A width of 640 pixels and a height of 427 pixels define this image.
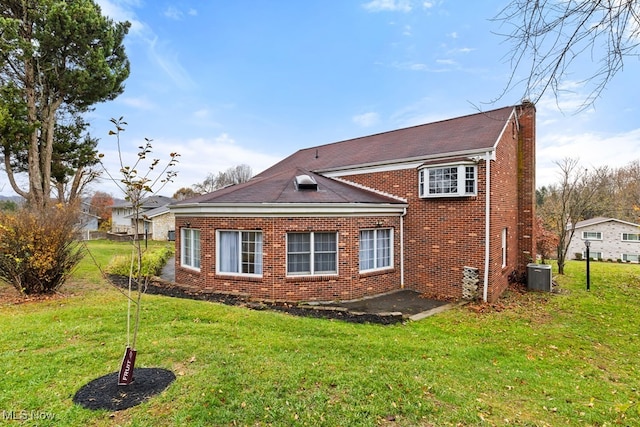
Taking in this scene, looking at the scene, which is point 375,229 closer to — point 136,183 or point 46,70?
point 136,183

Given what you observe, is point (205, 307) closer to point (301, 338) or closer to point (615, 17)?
point (301, 338)

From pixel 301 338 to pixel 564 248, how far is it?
1689cm

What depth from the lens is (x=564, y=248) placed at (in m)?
16.5

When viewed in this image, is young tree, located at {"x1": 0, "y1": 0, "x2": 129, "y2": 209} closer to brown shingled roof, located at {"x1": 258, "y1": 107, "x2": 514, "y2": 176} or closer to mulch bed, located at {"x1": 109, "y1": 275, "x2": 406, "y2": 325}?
mulch bed, located at {"x1": 109, "y1": 275, "x2": 406, "y2": 325}

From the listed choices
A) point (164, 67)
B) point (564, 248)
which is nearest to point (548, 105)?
point (164, 67)

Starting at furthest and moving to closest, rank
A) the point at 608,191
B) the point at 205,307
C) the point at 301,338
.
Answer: the point at 608,191 < the point at 205,307 < the point at 301,338

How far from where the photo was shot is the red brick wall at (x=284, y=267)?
31.9 ft

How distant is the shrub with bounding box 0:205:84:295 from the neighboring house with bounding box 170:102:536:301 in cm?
346

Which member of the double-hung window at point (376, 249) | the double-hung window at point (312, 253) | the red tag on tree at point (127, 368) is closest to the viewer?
the red tag on tree at point (127, 368)

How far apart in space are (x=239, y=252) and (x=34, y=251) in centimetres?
582

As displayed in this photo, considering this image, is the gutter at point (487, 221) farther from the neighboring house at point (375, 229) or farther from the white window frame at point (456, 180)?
the white window frame at point (456, 180)

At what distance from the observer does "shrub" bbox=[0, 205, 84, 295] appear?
353 inches

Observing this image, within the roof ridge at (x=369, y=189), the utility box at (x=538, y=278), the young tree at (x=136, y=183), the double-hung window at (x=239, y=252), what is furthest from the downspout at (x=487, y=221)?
the young tree at (x=136, y=183)

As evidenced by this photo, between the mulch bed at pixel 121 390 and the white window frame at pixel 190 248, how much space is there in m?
6.76
